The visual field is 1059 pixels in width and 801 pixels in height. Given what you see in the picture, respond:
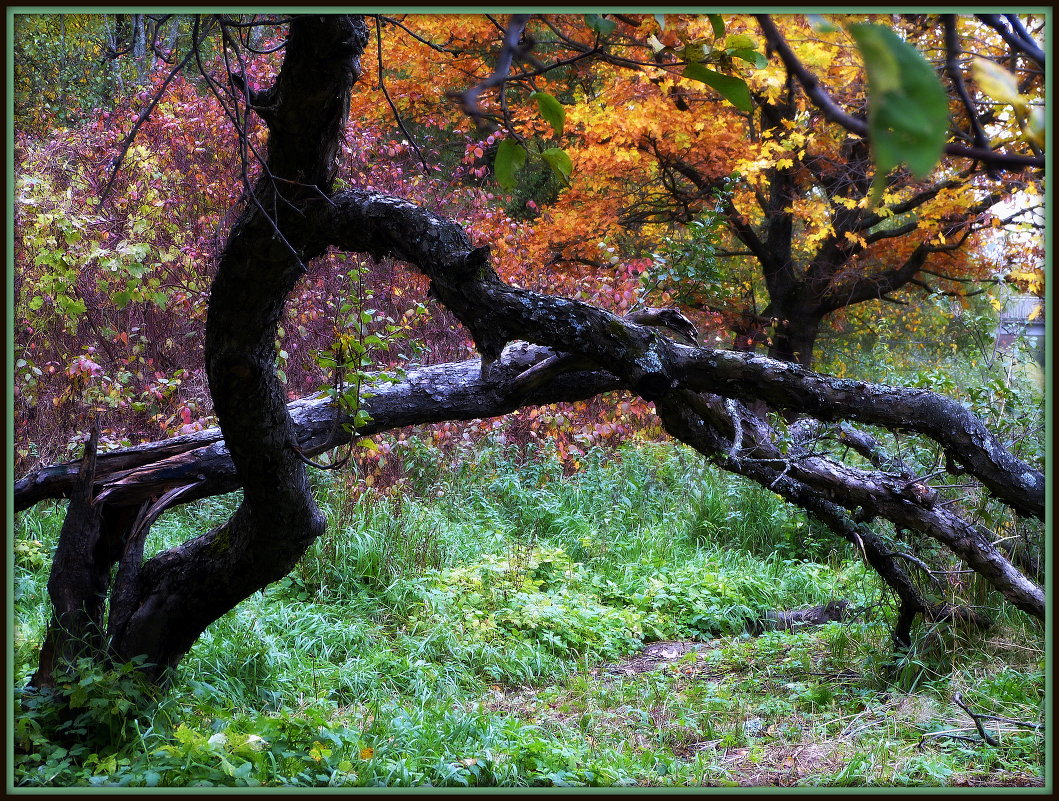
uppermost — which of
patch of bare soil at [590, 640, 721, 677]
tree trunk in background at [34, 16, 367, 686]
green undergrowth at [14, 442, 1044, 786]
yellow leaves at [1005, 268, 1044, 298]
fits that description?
yellow leaves at [1005, 268, 1044, 298]

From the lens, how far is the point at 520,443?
25.4 feet

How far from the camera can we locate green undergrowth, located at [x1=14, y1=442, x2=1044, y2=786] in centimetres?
279

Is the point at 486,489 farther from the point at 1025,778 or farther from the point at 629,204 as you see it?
the point at 1025,778

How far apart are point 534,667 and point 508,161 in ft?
11.6

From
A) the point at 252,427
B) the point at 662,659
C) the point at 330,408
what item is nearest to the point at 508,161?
the point at 252,427

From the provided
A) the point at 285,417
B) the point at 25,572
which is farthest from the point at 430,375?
the point at 25,572

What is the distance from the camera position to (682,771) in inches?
115

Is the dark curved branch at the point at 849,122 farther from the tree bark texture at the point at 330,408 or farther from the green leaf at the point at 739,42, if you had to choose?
the tree bark texture at the point at 330,408

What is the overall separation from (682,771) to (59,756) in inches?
81.4

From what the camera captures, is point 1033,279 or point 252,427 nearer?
point 252,427

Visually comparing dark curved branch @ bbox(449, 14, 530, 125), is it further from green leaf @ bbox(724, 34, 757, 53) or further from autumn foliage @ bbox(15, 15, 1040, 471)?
autumn foliage @ bbox(15, 15, 1040, 471)

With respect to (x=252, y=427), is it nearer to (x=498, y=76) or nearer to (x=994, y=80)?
(x=498, y=76)

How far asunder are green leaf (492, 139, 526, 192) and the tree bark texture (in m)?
0.73

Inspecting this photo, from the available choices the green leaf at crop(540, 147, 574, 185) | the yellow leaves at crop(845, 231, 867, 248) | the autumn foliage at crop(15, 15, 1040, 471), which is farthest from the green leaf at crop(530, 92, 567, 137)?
the yellow leaves at crop(845, 231, 867, 248)
